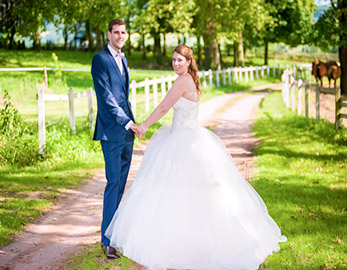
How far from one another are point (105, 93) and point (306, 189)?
4489mm

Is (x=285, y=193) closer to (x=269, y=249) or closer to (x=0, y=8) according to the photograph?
(x=269, y=249)

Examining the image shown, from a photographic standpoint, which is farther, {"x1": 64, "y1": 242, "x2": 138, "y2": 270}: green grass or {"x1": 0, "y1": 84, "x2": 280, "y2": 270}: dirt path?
{"x1": 0, "y1": 84, "x2": 280, "y2": 270}: dirt path

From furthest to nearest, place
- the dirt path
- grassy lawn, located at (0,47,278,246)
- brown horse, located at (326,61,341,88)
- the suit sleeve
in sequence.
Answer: brown horse, located at (326,61,341,88)
grassy lawn, located at (0,47,278,246)
the dirt path
the suit sleeve

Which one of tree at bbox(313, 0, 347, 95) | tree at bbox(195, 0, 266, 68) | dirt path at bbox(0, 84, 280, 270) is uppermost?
tree at bbox(195, 0, 266, 68)

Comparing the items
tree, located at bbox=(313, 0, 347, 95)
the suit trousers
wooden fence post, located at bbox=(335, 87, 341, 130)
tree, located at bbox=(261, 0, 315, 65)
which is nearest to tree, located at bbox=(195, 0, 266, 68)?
tree, located at bbox=(313, 0, 347, 95)

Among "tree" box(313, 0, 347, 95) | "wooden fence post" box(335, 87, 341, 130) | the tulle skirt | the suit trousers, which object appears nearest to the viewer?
the tulle skirt

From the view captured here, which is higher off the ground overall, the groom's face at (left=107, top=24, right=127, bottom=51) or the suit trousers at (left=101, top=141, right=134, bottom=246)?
the groom's face at (left=107, top=24, right=127, bottom=51)

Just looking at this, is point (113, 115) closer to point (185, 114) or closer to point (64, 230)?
point (185, 114)

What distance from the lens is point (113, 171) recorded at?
17.3 ft

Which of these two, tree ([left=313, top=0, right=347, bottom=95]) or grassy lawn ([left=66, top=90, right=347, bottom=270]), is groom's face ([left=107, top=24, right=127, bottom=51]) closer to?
grassy lawn ([left=66, top=90, right=347, bottom=270])

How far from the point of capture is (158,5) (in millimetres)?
27797

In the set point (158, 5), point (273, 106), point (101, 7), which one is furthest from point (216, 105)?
point (158, 5)

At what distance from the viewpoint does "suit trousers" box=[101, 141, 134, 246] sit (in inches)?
208

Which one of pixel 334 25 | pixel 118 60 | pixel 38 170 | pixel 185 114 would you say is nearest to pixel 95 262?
pixel 185 114
